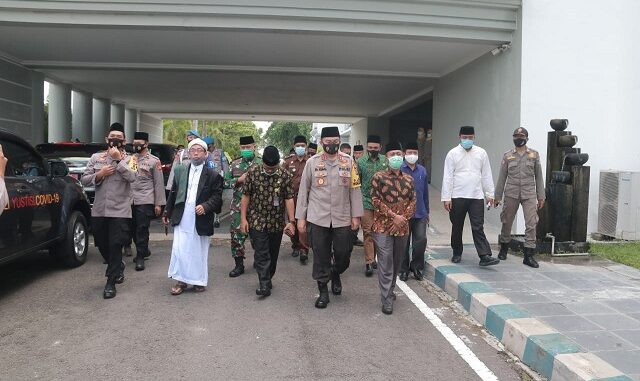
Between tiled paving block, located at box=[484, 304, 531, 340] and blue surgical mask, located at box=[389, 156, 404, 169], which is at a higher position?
blue surgical mask, located at box=[389, 156, 404, 169]

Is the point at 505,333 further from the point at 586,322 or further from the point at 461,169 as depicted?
the point at 461,169

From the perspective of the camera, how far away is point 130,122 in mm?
22859

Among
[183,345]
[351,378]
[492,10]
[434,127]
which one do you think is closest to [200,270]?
[183,345]

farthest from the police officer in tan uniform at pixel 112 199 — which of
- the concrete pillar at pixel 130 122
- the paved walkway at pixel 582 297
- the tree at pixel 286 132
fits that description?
the tree at pixel 286 132

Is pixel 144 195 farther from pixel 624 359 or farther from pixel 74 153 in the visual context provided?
pixel 624 359

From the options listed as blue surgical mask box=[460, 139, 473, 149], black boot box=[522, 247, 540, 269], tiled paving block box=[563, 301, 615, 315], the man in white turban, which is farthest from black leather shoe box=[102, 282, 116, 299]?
black boot box=[522, 247, 540, 269]

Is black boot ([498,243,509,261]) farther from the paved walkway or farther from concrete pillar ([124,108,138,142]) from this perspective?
concrete pillar ([124,108,138,142])

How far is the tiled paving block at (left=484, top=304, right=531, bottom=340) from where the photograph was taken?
438cm

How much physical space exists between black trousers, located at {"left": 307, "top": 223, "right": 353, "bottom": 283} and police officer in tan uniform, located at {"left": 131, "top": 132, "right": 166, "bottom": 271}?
257cm

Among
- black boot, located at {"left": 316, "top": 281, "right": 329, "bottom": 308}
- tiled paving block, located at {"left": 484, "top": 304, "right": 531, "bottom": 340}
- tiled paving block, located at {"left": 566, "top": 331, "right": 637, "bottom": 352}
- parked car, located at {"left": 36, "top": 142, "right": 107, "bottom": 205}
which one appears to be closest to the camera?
tiled paving block, located at {"left": 566, "top": 331, "right": 637, "bottom": 352}

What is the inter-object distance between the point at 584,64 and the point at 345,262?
6.75m

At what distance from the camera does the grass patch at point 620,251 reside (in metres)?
6.90

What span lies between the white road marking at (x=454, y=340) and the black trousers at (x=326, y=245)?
3.30 feet

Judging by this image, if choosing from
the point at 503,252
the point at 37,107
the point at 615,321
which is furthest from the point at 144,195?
the point at 37,107
